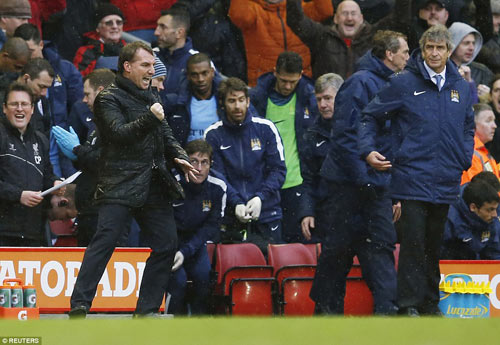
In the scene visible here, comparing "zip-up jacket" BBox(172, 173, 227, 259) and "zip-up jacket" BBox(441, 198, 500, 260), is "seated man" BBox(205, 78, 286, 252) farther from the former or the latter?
"zip-up jacket" BBox(441, 198, 500, 260)

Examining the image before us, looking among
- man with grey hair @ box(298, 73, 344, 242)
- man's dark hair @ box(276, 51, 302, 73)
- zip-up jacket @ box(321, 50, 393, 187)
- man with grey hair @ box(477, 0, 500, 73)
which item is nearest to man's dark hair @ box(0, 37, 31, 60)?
man's dark hair @ box(276, 51, 302, 73)

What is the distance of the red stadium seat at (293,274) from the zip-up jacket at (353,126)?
1.03 meters

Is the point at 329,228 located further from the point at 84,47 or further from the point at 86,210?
the point at 84,47

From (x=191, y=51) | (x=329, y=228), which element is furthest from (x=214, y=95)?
(x=329, y=228)

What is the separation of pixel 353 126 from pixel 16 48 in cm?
367

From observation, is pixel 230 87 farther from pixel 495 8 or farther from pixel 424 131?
pixel 495 8

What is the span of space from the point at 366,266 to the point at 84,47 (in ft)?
15.4

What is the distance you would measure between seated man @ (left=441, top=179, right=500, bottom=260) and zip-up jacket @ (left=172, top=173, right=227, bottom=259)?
2.19 meters

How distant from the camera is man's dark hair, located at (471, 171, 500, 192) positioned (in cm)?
1105

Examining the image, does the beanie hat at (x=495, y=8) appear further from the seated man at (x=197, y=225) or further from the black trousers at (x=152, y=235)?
the black trousers at (x=152, y=235)

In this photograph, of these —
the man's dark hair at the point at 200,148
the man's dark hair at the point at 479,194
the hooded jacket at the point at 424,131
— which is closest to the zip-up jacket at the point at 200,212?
the man's dark hair at the point at 200,148

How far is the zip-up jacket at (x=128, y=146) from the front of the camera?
8.47 metres

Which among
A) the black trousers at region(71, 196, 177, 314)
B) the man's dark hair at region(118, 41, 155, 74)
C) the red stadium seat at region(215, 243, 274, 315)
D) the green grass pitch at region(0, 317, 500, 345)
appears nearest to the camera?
the green grass pitch at region(0, 317, 500, 345)

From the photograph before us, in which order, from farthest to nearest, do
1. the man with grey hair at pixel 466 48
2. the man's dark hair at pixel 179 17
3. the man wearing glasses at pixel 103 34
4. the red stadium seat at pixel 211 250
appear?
1. the man with grey hair at pixel 466 48
2. the man wearing glasses at pixel 103 34
3. the man's dark hair at pixel 179 17
4. the red stadium seat at pixel 211 250
